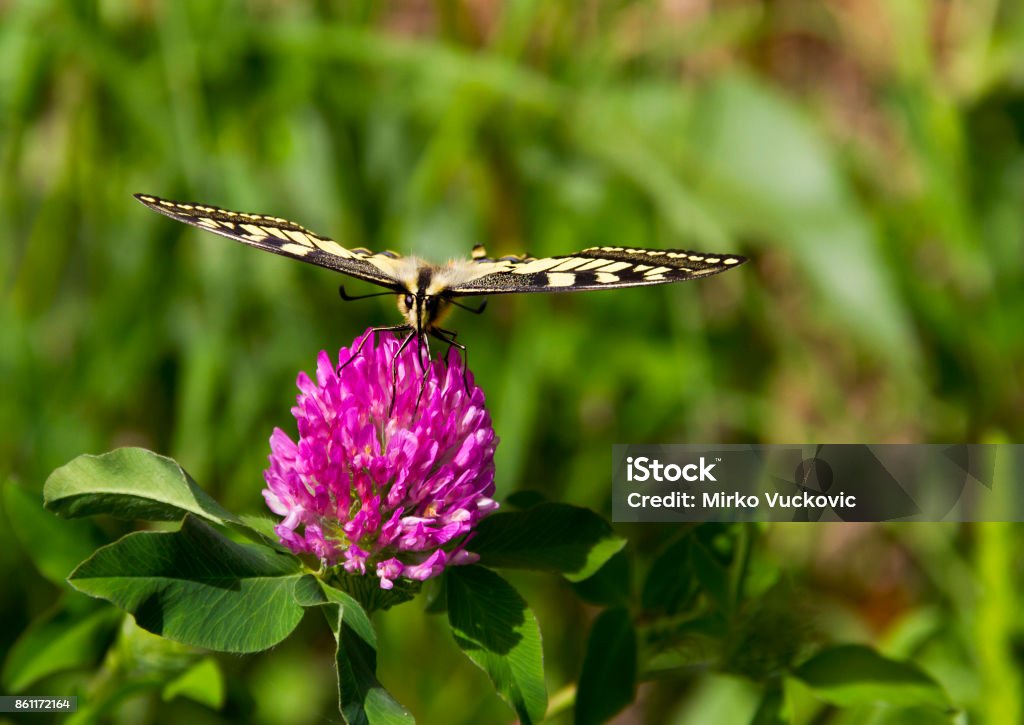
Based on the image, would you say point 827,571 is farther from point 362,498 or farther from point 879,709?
point 362,498

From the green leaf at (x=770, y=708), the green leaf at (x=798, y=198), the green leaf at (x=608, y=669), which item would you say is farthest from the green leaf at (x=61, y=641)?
the green leaf at (x=798, y=198)

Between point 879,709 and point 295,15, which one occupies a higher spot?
point 295,15

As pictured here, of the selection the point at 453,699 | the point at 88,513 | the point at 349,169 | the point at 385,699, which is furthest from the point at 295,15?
the point at 385,699

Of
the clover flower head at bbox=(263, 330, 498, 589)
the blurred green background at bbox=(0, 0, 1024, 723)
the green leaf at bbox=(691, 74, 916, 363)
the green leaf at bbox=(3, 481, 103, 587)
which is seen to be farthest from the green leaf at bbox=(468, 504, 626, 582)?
the green leaf at bbox=(691, 74, 916, 363)

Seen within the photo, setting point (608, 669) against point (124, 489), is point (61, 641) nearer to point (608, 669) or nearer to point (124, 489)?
point (124, 489)

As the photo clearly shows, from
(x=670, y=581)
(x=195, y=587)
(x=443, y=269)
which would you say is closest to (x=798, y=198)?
(x=443, y=269)

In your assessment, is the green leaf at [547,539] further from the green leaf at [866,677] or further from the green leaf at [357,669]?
the green leaf at [866,677]

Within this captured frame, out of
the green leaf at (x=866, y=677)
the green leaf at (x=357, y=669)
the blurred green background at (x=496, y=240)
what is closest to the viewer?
the green leaf at (x=357, y=669)
